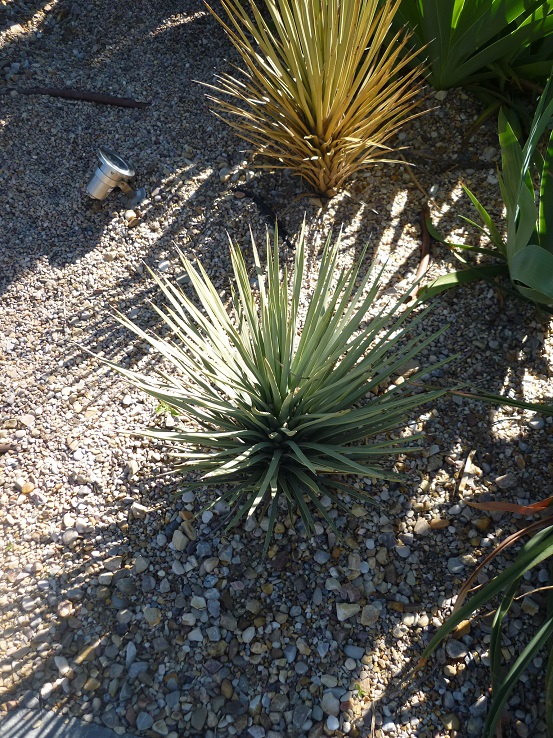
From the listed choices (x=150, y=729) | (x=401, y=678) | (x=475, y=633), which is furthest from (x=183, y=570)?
(x=475, y=633)

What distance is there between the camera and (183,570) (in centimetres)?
195

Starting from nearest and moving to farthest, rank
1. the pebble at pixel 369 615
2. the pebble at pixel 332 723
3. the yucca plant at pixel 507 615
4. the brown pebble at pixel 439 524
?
the yucca plant at pixel 507 615 < the pebble at pixel 332 723 < the pebble at pixel 369 615 < the brown pebble at pixel 439 524

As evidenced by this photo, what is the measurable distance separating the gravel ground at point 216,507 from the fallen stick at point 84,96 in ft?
0.36

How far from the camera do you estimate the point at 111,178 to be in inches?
111

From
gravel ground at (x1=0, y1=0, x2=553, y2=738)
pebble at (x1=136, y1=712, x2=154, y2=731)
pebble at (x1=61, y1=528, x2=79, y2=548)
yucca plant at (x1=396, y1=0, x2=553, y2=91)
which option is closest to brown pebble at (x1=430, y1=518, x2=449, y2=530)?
gravel ground at (x1=0, y1=0, x2=553, y2=738)

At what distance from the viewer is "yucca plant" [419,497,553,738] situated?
1498 millimetres

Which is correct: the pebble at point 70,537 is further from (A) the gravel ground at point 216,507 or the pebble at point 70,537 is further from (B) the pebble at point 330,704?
(B) the pebble at point 330,704

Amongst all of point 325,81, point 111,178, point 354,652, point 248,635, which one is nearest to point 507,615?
point 354,652

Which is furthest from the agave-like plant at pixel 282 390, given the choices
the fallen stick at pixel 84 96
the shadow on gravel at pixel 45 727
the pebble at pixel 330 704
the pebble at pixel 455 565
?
the fallen stick at pixel 84 96

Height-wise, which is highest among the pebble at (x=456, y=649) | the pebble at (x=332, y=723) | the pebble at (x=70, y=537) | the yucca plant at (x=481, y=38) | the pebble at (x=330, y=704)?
the yucca plant at (x=481, y=38)

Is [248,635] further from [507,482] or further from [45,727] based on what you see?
[507,482]

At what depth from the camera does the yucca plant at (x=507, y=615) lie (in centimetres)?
150

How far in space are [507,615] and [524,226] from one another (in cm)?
115

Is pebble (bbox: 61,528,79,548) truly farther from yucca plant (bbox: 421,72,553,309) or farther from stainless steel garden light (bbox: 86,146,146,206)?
stainless steel garden light (bbox: 86,146,146,206)
